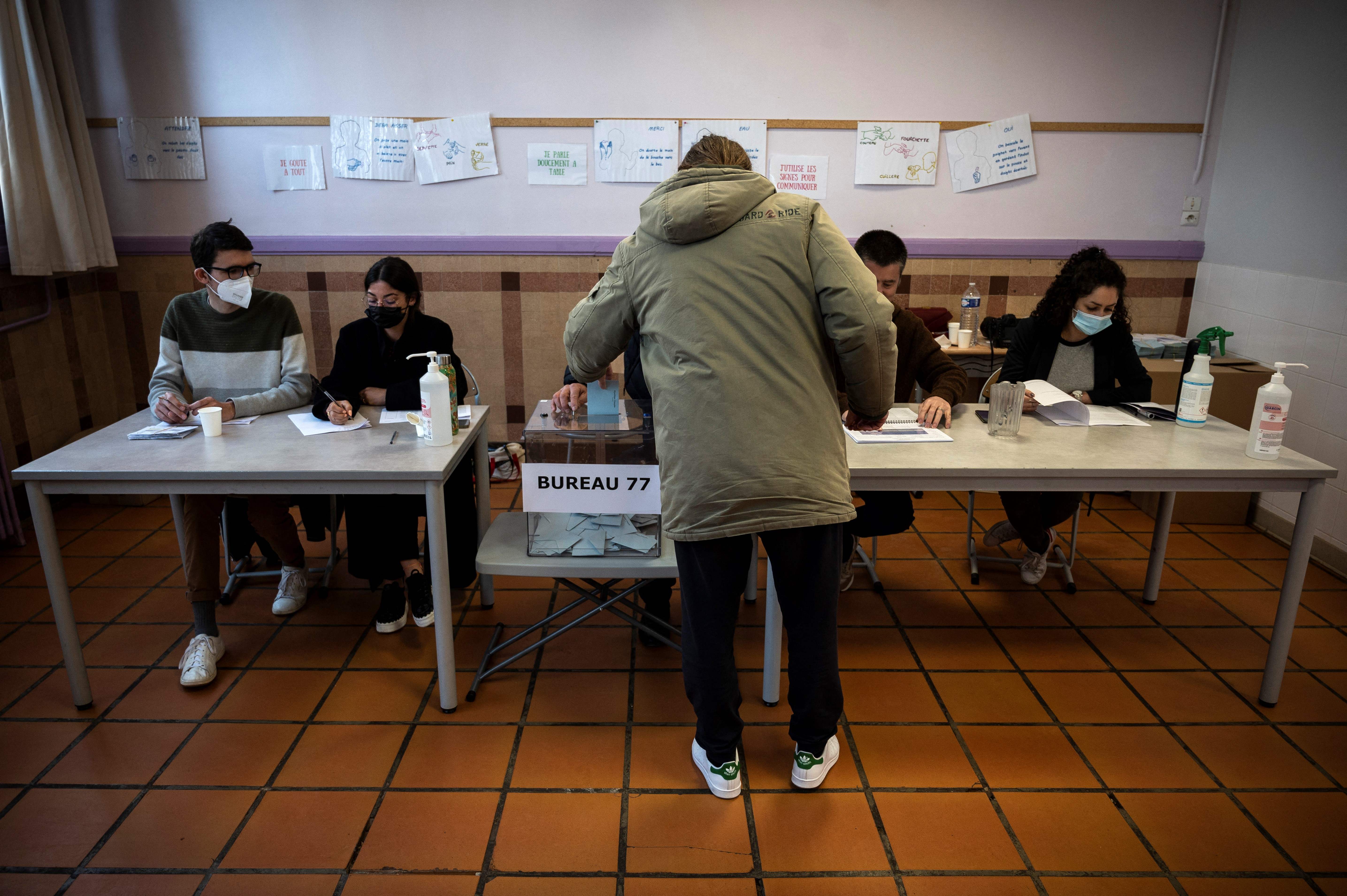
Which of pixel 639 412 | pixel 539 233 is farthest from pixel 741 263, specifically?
pixel 539 233

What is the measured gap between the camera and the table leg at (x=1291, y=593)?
2412 millimetres

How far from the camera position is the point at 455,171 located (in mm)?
4445

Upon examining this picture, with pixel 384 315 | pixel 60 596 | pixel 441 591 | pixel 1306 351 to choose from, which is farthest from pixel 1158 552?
pixel 60 596

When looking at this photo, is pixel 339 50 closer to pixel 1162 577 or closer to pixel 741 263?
pixel 741 263

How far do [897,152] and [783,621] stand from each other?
311 centimetres

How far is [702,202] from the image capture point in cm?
175

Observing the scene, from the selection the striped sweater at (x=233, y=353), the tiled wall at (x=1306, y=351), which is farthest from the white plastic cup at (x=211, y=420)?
the tiled wall at (x=1306, y=351)

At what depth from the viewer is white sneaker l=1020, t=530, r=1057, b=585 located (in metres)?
3.37

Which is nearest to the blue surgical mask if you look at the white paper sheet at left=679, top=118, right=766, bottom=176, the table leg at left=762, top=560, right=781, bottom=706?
the table leg at left=762, top=560, right=781, bottom=706

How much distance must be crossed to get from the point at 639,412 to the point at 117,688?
5.99 ft

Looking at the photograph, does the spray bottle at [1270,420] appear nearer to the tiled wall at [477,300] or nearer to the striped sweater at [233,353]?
the tiled wall at [477,300]

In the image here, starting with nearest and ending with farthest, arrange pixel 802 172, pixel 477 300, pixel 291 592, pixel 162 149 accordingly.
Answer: pixel 291 592 → pixel 162 149 → pixel 802 172 → pixel 477 300

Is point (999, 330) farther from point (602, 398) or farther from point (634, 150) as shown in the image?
point (602, 398)

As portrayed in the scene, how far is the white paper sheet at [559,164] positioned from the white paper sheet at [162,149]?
1680 mm
